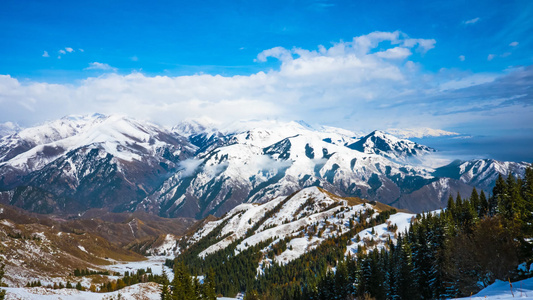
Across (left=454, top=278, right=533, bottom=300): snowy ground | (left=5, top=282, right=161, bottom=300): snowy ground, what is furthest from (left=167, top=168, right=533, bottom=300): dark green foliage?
(left=5, top=282, right=161, bottom=300): snowy ground

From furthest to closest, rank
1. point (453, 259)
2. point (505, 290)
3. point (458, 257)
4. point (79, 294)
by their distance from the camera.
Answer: point (79, 294) → point (453, 259) → point (458, 257) → point (505, 290)

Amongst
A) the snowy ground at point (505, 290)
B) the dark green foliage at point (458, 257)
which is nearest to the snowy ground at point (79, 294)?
the dark green foliage at point (458, 257)

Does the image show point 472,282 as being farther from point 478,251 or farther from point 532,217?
point 532,217

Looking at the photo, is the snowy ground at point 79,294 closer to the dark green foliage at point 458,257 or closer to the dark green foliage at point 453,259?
the dark green foliage at point 453,259

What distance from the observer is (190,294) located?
89.8 metres

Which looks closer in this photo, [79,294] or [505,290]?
[505,290]

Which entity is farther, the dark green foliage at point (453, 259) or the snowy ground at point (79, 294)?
the snowy ground at point (79, 294)

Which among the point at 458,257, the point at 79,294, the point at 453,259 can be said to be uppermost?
the point at 458,257

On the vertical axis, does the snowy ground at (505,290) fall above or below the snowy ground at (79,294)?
above

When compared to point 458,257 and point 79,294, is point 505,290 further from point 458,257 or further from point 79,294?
point 79,294

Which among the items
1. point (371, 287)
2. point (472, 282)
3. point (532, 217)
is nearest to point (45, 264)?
point (371, 287)

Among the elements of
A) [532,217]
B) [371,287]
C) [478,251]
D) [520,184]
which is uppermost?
[520,184]

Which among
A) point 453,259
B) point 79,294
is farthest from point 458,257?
point 79,294

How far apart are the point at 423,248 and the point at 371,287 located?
19758mm
